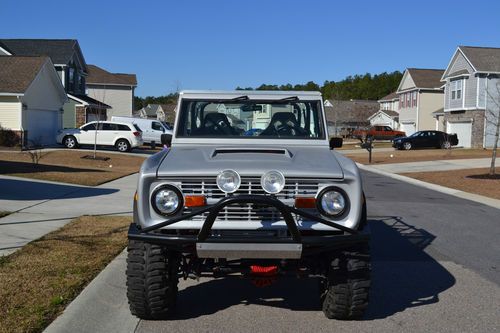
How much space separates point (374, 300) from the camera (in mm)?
5969

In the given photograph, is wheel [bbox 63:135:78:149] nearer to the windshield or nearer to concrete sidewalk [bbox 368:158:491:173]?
concrete sidewalk [bbox 368:158:491:173]

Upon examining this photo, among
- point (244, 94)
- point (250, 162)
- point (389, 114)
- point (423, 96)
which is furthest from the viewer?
point (389, 114)

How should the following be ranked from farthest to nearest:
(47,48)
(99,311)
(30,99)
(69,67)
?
(47,48), (69,67), (30,99), (99,311)

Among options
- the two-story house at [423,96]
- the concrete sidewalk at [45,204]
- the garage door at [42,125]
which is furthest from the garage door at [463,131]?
the concrete sidewalk at [45,204]

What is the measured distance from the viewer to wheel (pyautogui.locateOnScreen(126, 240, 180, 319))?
4.89m

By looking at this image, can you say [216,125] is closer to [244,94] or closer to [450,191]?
[244,94]

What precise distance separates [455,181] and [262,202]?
18.4 m

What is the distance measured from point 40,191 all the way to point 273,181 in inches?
394

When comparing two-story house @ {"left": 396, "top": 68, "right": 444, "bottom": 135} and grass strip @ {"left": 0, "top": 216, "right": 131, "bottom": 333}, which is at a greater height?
two-story house @ {"left": 396, "top": 68, "right": 444, "bottom": 135}

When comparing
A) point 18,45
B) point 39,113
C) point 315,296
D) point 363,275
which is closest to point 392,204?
point 315,296

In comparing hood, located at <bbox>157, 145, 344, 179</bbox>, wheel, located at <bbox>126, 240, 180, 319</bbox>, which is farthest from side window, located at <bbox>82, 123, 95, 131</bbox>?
wheel, located at <bbox>126, 240, 180, 319</bbox>

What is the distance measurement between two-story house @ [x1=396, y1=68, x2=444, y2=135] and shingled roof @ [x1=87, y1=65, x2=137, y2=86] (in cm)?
2646

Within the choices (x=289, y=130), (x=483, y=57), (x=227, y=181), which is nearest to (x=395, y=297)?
(x=289, y=130)

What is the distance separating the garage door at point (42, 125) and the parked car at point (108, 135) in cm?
109
